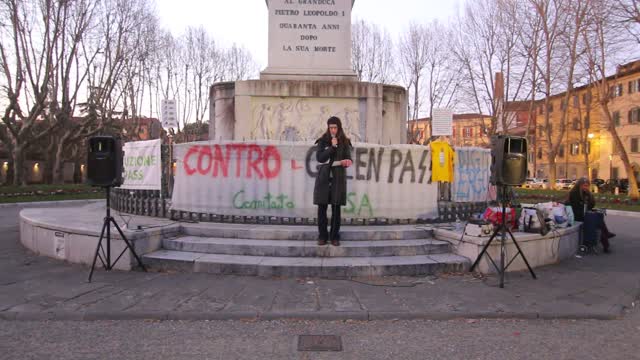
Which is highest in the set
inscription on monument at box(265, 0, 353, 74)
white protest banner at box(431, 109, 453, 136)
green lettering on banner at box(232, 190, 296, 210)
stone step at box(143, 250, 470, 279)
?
inscription on monument at box(265, 0, 353, 74)

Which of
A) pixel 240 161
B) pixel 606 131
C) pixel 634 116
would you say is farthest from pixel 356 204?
pixel 606 131

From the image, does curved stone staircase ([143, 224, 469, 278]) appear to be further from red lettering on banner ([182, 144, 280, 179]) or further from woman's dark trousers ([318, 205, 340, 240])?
red lettering on banner ([182, 144, 280, 179])

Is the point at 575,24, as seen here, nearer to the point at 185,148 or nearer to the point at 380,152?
the point at 380,152

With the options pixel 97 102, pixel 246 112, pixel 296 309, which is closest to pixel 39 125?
pixel 97 102

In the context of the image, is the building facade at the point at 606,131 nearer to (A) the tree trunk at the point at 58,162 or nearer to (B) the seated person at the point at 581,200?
(B) the seated person at the point at 581,200

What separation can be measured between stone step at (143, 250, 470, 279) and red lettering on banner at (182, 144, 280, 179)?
1948 mm

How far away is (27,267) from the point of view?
23.2ft

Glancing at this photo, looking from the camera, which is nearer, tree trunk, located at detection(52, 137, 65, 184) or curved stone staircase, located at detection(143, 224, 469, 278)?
curved stone staircase, located at detection(143, 224, 469, 278)

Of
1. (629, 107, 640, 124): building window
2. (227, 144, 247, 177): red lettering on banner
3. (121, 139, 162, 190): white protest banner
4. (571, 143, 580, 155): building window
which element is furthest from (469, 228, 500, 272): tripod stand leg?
(571, 143, 580, 155): building window

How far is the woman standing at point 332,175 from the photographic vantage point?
22.6ft

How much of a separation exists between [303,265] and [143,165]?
4.79m

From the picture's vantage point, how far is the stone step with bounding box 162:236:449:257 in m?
7.01

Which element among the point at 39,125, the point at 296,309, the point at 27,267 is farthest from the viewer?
the point at 39,125

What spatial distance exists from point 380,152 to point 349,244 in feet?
7.11
